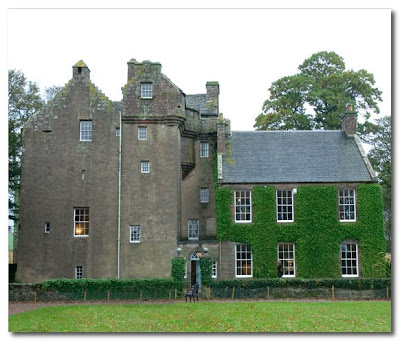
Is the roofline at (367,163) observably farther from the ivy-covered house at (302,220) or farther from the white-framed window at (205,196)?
the white-framed window at (205,196)

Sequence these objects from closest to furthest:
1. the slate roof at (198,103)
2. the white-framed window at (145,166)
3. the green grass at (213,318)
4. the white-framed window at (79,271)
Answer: the green grass at (213,318)
the white-framed window at (79,271)
the white-framed window at (145,166)
the slate roof at (198,103)

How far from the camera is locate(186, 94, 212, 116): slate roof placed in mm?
40125

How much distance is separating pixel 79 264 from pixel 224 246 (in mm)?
9148

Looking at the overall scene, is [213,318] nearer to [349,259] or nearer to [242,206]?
[242,206]

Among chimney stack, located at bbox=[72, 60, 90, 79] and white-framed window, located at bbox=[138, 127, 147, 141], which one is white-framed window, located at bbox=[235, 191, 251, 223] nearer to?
white-framed window, located at bbox=[138, 127, 147, 141]

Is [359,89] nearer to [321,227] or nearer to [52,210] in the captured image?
[321,227]

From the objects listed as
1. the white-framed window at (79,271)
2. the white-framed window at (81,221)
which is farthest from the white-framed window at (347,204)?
the white-framed window at (79,271)

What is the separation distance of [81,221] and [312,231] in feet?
47.9

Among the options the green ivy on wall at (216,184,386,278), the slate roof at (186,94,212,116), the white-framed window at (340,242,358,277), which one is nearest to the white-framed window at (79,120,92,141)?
the slate roof at (186,94,212,116)

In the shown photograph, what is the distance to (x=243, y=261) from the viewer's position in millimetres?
33562

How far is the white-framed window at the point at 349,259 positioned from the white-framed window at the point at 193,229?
1019cm

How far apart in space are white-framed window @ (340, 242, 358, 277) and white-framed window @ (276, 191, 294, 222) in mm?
3711

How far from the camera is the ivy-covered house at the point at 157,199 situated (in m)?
33.4

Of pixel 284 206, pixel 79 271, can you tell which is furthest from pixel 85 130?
pixel 284 206
